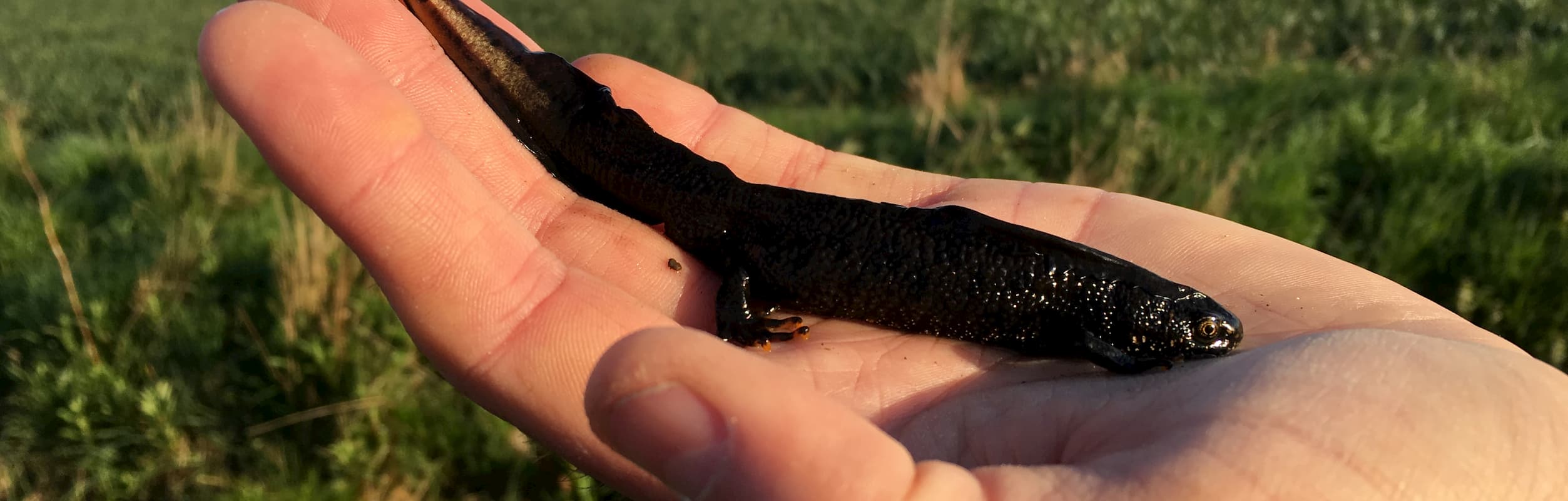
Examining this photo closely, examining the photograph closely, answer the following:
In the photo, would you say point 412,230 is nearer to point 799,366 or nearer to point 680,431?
point 680,431

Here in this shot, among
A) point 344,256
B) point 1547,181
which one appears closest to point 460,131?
point 344,256

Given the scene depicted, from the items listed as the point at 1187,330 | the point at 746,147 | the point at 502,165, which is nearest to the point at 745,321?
the point at 502,165

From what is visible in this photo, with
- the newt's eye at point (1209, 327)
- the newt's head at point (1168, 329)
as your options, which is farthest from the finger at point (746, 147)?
the newt's eye at point (1209, 327)

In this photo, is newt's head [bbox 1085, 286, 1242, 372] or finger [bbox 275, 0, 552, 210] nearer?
newt's head [bbox 1085, 286, 1242, 372]

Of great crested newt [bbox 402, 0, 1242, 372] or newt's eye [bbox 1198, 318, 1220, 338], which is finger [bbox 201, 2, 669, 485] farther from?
newt's eye [bbox 1198, 318, 1220, 338]

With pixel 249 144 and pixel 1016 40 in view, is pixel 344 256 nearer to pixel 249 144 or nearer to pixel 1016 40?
pixel 249 144

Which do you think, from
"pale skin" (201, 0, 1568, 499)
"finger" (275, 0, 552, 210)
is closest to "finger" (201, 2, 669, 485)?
"pale skin" (201, 0, 1568, 499)

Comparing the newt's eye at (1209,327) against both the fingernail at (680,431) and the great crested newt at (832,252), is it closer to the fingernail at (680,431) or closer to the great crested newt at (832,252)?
the great crested newt at (832,252)
